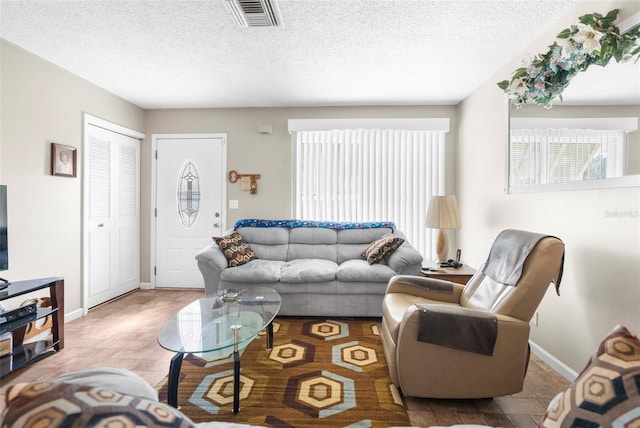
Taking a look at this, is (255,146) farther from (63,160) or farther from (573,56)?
(573,56)

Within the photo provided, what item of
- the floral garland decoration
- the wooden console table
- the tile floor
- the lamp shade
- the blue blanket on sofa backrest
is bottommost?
the tile floor

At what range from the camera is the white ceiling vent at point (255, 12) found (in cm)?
206

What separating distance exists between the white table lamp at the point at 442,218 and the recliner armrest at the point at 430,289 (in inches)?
38.3

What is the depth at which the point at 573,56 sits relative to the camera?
1.90 m

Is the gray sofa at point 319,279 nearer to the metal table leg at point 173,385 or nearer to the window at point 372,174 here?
the window at point 372,174

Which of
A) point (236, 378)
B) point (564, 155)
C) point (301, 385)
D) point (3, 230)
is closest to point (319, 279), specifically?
point (301, 385)

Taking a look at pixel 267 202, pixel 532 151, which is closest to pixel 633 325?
pixel 532 151

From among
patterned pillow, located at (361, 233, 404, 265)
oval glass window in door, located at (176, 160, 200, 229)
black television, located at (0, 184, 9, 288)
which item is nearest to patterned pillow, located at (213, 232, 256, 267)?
oval glass window in door, located at (176, 160, 200, 229)

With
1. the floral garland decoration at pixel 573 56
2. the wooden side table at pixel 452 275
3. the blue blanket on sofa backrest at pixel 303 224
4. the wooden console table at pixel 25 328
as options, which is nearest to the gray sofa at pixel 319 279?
Answer: the wooden side table at pixel 452 275

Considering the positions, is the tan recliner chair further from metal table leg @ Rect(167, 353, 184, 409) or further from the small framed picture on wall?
the small framed picture on wall

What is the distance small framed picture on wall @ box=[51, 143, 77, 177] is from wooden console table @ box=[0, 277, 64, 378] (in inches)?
43.4

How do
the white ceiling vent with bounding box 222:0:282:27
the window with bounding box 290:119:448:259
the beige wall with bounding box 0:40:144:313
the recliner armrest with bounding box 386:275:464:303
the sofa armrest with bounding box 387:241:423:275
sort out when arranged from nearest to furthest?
1. the white ceiling vent with bounding box 222:0:282:27
2. the recliner armrest with bounding box 386:275:464:303
3. the beige wall with bounding box 0:40:144:313
4. the sofa armrest with bounding box 387:241:423:275
5. the window with bounding box 290:119:448:259

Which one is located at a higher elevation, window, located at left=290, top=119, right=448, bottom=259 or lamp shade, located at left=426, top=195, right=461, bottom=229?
window, located at left=290, top=119, right=448, bottom=259

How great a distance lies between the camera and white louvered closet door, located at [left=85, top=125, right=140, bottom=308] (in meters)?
3.57
